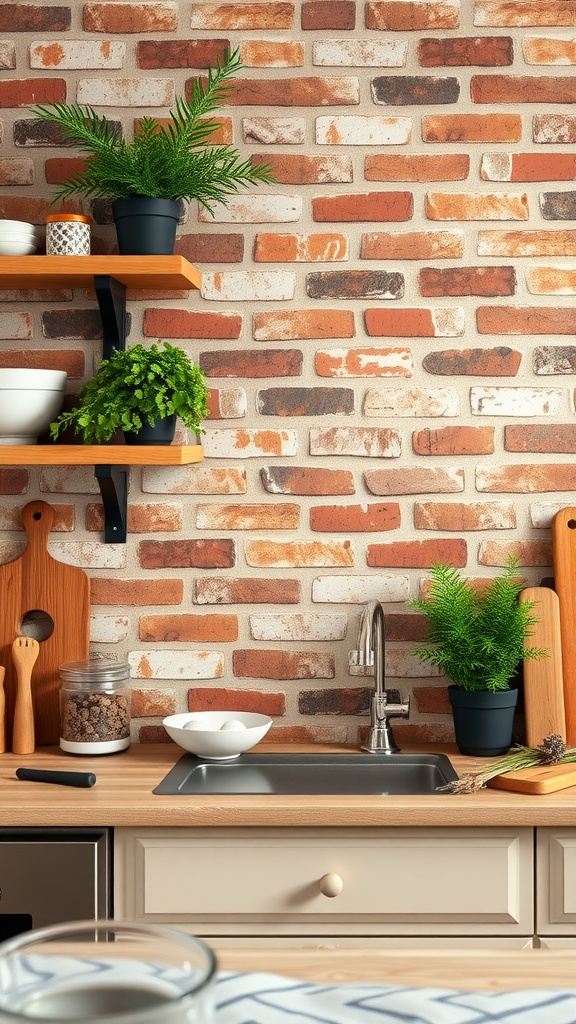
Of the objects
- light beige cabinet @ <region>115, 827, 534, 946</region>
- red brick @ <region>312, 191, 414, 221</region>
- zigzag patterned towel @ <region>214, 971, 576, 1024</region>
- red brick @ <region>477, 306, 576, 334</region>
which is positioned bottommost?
light beige cabinet @ <region>115, 827, 534, 946</region>

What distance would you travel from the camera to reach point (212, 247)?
2264 mm

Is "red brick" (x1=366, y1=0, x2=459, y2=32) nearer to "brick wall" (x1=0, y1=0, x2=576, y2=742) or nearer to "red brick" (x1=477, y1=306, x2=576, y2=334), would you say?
"brick wall" (x1=0, y1=0, x2=576, y2=742)

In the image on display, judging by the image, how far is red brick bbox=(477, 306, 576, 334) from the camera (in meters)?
2.24

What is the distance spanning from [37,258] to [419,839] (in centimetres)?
140

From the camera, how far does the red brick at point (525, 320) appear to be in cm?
224

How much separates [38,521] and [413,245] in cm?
109

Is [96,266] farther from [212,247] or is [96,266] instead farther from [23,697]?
[23,697]

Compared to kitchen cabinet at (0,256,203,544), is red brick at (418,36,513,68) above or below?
above

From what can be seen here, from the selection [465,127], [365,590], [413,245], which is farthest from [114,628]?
[465,127]

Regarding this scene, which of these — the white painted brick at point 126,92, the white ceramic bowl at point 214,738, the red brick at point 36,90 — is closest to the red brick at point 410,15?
the white painted brick at point 126,92

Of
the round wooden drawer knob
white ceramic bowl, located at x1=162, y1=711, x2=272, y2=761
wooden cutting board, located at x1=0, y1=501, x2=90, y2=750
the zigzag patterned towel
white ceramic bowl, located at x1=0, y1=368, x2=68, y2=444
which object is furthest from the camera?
wooden cutting board, located at x1=0, y1=501, x2=90, y2=750

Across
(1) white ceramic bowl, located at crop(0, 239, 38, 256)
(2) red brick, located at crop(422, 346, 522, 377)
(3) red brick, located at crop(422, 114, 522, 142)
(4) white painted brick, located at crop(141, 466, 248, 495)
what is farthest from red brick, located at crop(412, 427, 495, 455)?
(1) white ceramic bowl, located at crop(0, 239, 38, 256)

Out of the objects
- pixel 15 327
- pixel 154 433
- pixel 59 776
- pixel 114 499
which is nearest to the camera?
pixel 59 776

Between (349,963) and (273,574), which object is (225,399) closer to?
(273,574)
